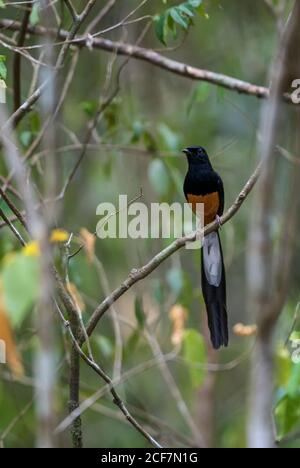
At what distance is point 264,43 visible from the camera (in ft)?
25.9

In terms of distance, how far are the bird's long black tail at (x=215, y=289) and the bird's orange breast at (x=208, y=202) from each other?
0.30 metres

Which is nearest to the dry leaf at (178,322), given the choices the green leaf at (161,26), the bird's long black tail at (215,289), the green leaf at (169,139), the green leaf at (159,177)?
the bird's long black tail at (215,289)

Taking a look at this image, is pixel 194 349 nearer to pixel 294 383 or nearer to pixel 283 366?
pixel 283 366

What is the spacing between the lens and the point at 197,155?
6.50 metres

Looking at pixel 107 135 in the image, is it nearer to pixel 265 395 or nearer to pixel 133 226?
pixel 133 226

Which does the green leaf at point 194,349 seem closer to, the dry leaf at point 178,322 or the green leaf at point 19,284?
the dry leaf at point 178,322

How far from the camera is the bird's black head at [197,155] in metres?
6.46

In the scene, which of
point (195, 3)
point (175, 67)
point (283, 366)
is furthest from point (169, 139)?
point (283, 366)

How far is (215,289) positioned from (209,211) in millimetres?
1014

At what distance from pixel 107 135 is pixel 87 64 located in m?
1.76

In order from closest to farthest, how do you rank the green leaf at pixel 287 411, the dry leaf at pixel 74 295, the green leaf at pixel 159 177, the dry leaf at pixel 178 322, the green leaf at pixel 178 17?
the dry leaf at pixel 74 295 < the green leaf at pixel 287 411 < the green leaf at pixel 178 17 < the dry leaf at pixel 178 322 < the green leaf at pixel 159 177

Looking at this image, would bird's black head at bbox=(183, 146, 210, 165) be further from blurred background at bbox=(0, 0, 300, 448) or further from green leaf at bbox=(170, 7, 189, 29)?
green leaf at bbox=(170, 7, 189, 29)
